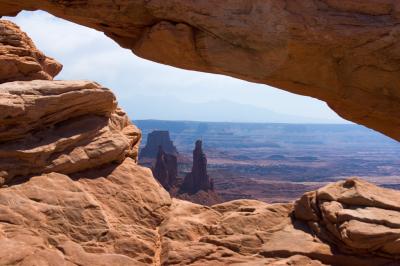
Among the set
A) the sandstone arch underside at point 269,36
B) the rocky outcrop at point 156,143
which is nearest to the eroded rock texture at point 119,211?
the sandstone arch underside at point 269,36

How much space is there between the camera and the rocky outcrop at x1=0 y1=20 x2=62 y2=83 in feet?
66.2

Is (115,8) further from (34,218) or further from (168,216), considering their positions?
(168,216)

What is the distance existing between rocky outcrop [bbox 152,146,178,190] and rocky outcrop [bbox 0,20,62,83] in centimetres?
8656

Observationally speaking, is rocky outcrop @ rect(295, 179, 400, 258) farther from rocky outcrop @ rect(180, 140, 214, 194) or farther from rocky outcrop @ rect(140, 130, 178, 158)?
rocky outcrop @ rect(140, 130, 178, 158)

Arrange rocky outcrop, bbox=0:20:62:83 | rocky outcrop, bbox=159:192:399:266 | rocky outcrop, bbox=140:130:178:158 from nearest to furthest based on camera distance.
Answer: rocky outcrop, bbox=159:192:399:266 → rocky outcrop, bbox=0:20:62:83 → rocky outcrop, bbox=140:130:178:158

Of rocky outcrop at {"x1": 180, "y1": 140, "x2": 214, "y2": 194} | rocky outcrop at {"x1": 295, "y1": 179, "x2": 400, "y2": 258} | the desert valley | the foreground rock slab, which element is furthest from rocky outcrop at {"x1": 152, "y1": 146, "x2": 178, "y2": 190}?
the foreground rock slab

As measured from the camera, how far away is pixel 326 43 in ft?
41.5

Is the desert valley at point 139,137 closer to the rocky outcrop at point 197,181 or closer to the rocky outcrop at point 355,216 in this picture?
the rocky outcrop at point 355,216

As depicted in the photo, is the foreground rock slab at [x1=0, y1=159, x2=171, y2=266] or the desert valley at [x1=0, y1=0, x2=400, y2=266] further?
the foreground rock slab at [x1=0, y1=159, x2=171, y2=266]

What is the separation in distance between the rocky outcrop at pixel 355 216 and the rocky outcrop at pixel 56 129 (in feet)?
23.0

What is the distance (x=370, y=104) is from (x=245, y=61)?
3364 millimetres

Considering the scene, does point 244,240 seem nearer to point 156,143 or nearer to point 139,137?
point 139,137

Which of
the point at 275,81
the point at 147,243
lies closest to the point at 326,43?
the point at 275,81

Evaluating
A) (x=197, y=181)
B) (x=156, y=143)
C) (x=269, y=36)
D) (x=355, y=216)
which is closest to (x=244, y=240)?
(x=355, y=216)
